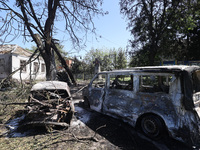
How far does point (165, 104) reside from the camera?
2.84 meters

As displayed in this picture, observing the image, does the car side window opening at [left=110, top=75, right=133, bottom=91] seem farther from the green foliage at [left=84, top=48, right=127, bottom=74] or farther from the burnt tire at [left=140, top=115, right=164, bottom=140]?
the green foliage at [left=84, top=48, right=127, bottom=74]

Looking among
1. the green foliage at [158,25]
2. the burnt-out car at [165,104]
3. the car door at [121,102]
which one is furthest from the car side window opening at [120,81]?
the green foliage at [158,25]

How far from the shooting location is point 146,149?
2.70m

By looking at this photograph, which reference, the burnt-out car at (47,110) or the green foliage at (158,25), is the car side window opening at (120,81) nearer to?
the burnt-out car at (47,110)

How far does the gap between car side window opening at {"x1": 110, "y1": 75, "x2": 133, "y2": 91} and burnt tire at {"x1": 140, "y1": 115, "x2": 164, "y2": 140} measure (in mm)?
1261

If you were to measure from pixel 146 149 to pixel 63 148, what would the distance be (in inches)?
77.2

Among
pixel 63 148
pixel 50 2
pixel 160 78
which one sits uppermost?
pixel 50 2

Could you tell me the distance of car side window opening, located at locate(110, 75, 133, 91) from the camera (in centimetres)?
419

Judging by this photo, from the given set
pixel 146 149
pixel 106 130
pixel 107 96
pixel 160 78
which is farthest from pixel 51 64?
pixel 146 149

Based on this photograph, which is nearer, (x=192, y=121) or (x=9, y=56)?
(x=192, y=121)

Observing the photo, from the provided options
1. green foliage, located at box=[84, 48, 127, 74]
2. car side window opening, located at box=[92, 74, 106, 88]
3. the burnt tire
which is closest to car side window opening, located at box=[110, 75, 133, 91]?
car side window opening, located at box=[92, 74, 106, 88]

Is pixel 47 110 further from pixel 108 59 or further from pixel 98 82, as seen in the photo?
pixel 108 59

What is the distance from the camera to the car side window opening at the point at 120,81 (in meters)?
4.19

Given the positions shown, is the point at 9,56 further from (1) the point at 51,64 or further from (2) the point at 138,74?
(2) the point at 138,74
